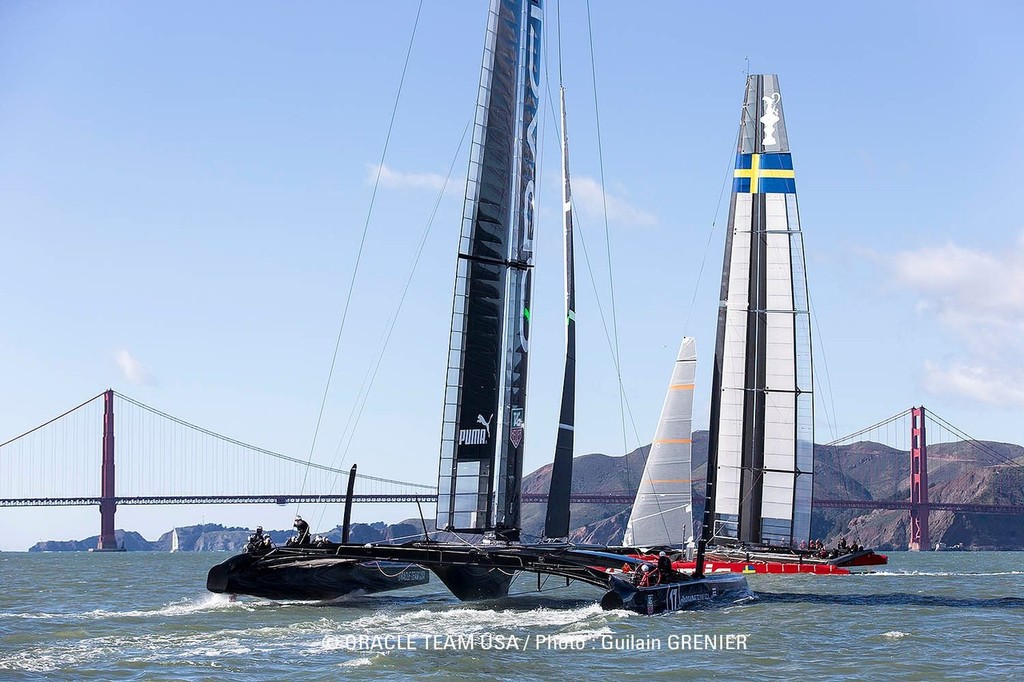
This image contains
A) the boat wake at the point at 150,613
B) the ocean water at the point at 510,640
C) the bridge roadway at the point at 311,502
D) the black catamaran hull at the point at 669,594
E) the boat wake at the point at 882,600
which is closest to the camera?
the ocean water at the point at 510,640

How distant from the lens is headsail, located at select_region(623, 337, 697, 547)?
25.8 metres

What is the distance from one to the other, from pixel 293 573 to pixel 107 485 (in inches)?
2438

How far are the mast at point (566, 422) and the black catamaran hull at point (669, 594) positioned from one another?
2607 millimetres

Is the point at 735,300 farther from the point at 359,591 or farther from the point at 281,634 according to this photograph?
the point at 281,634

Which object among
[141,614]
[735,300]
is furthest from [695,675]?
[735,300]

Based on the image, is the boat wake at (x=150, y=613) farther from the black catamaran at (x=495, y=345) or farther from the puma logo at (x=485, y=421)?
the puma logo at (x=485, y=421)

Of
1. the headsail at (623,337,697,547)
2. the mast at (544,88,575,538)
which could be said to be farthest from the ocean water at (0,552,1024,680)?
A: the headsail at (623,337,697,547)

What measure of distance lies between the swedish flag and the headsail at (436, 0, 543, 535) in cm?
916

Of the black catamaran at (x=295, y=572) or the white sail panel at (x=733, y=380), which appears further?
the white sail panel at (x=733, y=380)

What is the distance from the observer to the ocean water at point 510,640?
12.1 metres

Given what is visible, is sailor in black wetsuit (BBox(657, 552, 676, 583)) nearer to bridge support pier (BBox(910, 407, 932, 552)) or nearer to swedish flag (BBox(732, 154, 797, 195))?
swedish flag (BBox(732, 154, 797, 195))

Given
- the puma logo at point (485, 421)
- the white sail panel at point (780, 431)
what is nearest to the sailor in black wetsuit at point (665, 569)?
the puma logo at point (485, 421)

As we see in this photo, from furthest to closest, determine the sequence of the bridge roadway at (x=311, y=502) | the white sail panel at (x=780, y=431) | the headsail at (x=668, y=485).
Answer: the bridge roadway at (x=311, y=502), the white sail panel at (x=780, y=431), the headsail at (x=668, y=485)

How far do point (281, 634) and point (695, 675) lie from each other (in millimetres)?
4444
